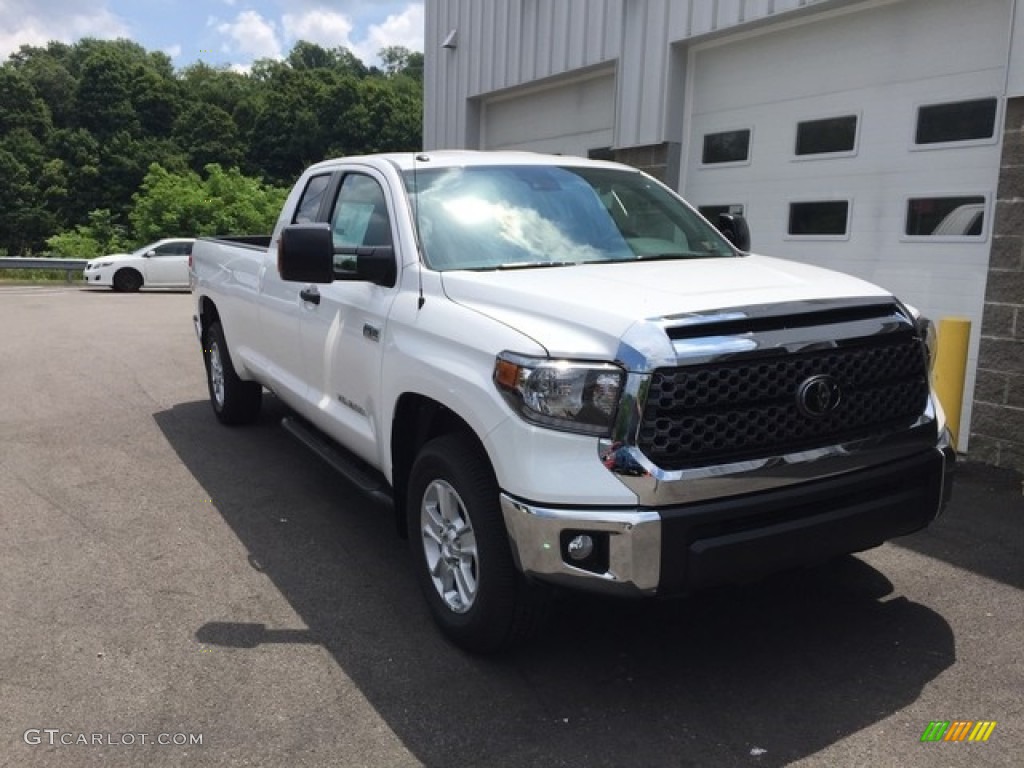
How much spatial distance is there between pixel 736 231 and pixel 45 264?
1009 inches

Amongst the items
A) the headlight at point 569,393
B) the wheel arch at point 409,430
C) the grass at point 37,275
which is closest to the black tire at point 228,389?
the wheel arch at point 409,430

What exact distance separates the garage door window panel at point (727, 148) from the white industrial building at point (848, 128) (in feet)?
0.06

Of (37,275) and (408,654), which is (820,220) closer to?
(408,654)

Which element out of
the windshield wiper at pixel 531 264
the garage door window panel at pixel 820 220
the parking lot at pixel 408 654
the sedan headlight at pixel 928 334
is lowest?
the parking lot at pixel 408 654

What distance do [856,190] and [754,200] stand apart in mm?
1159

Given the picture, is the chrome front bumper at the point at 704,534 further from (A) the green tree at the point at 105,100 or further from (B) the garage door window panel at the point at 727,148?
(A) the green tree at the point at 105,100

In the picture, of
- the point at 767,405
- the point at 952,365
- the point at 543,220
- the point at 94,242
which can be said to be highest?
the point at 543,220

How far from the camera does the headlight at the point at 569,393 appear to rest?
2926 millimetres

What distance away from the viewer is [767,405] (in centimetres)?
305

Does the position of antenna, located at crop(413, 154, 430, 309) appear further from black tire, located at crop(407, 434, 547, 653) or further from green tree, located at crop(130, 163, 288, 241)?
green tree, located at crop(130, 163, 288, 241)

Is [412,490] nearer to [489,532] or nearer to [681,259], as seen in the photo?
[489,532]

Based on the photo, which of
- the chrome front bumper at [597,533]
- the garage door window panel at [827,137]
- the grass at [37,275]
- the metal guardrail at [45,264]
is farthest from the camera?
the grass at [37,275]

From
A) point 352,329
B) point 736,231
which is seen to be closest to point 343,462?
point 352,329

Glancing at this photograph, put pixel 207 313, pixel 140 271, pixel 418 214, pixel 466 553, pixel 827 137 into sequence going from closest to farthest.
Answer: pixel 466 553 < pixel 418 214 < pixel 207 313 < pixel 827 137 < pixel 140 271
